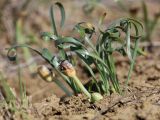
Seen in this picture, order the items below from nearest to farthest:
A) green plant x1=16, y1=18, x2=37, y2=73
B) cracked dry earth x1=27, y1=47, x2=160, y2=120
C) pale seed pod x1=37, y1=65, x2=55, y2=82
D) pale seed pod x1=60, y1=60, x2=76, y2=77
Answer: cracked dry earth x1=27, y1=47, x2=160, y2=120 → pale seed pod x1=60, y1=60, x2=76, y2=77 → pale seed pod x1=37, y1=65, x2=55, y2=82 → green plant x1=16, y1=18, x2=37, y2=73

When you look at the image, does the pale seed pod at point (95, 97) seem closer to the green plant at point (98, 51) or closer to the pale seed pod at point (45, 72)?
the green plant at point (98, 51)

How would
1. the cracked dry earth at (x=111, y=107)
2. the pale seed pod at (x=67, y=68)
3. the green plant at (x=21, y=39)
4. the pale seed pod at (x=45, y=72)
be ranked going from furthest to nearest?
the green plant at (x=21, y=39) < the pale seed pod at (x=45, y=72) < the pale seed pod at (x=67, y=68) < the cracked dry earth at (x=111, y=107)

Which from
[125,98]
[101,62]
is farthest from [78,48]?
[125,98]

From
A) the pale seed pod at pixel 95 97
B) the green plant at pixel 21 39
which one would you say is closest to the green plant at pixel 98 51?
the pale seed pod at pixel 95 97

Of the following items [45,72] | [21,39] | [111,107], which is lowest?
[111,107]

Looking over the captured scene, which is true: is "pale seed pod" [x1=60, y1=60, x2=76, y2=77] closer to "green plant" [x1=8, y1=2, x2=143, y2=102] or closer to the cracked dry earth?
"green plant" [x1=8, y1=2, x2=143, y2=102]

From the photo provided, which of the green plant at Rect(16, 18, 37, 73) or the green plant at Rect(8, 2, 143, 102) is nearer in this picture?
the green plant at Rect(8, 2, 143, 102)

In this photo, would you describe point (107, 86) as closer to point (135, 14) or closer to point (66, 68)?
point (66, 68)

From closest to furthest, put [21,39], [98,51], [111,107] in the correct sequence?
[111,107], [98,51], [21,39]

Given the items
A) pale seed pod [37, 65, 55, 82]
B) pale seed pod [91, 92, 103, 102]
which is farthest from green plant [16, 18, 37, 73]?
pale seed pod [91, 92, 103, 102]

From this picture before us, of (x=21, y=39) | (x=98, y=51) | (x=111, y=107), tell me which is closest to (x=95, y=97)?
(x=111, y=107)

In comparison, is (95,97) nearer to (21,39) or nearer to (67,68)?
(67,68)
